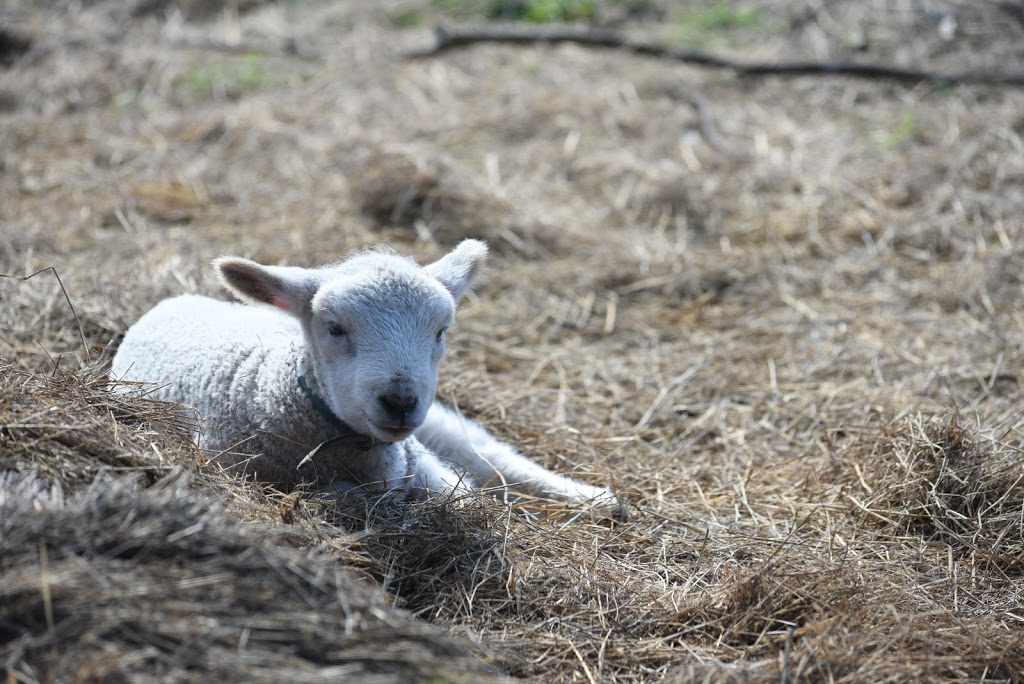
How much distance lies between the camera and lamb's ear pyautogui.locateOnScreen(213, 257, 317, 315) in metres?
4.29

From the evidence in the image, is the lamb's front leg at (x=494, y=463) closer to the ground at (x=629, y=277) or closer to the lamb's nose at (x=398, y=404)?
the ground at (x=629, y=277)

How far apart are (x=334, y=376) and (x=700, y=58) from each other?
8323 millimetres

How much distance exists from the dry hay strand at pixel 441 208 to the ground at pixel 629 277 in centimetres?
3

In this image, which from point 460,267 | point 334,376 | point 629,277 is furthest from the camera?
point 629,277

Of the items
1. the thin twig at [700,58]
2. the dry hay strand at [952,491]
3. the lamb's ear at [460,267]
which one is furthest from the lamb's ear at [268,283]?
the thin twig at [700,58]

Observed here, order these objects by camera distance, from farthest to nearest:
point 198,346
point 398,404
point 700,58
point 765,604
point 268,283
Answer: point 700,58 < point 198,346 < point 268,283 < point 398,404 < point 765,604

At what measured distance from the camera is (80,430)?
3.67m

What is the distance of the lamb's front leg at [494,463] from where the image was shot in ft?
16.1

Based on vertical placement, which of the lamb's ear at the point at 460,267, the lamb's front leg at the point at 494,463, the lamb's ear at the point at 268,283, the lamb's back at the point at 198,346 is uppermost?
the lamb's ear at the point at 268,283

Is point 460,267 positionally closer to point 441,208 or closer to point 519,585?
point 519,585

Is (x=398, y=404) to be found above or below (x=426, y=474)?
above

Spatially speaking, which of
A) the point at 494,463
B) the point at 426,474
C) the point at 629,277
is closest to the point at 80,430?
the point at 426,474

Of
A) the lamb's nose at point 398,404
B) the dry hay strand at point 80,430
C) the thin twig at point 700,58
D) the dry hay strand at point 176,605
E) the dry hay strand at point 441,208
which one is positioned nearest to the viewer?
the dry hay strand at point 176,605

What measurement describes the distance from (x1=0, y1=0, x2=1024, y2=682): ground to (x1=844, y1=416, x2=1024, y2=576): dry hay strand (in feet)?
0.06
